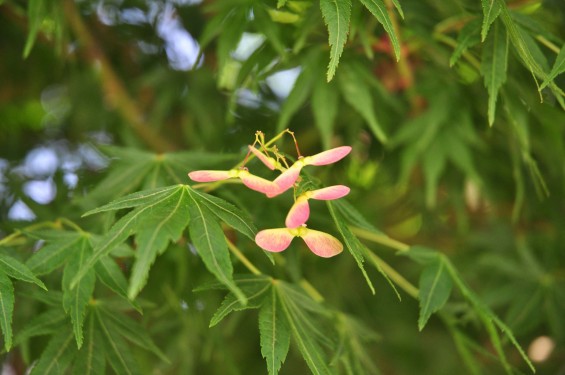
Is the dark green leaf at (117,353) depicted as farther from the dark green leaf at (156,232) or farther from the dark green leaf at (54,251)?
the dark green leaf at (156,232)

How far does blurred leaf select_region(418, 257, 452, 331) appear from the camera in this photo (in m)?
0.83

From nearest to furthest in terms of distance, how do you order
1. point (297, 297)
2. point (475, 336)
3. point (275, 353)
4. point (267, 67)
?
point (275, 353) → point (297, 297) → point (267, 67) → point (475, 336)

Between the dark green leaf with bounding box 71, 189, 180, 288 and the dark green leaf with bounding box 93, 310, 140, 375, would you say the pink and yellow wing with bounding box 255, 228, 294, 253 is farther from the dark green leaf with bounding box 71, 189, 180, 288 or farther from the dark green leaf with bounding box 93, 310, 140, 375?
the dark green leaf with bounding box 93, 310, 140, 375

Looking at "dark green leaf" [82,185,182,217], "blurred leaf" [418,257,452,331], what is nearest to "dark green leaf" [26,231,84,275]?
"dark green leaf" [82,185,182,217]

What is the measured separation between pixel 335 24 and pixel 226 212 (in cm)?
20

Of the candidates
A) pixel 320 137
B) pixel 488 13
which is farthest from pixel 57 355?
pixel 320 137

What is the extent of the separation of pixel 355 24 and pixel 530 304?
1.85 feet

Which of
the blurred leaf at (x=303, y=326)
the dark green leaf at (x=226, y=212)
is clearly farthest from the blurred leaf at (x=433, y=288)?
the dark green leaf at (x=226, y=212)

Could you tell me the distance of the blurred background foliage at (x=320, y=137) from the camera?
94 centimetres

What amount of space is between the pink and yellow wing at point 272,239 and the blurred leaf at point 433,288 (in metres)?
0.20

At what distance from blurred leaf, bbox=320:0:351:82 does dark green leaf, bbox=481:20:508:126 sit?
20 cm

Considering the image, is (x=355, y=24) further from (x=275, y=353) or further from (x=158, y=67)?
(x=158, y=67)

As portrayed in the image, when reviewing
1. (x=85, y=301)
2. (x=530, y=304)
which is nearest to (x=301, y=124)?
(x=530, y=304)

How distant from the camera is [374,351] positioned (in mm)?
1889
